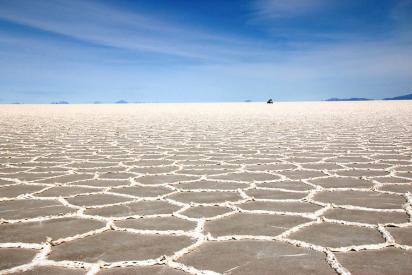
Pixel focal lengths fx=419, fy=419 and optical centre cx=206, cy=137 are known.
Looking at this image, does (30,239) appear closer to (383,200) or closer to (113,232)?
(113,232)

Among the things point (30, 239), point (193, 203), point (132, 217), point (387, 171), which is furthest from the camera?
point (387, 171)

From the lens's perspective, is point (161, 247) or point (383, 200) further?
point (383, 200)

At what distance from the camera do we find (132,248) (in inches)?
83.4

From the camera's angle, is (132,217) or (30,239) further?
(132,217)

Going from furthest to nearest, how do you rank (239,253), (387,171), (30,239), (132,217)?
(387,171) → (132,217) → (30,239) → (239,253)

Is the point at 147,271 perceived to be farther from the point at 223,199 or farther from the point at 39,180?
the point at 39,180

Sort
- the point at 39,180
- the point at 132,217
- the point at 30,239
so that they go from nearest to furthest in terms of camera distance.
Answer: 1. the point at 30,239
2. the point at 132,217
3. the point at 39,180

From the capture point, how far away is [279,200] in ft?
10.0

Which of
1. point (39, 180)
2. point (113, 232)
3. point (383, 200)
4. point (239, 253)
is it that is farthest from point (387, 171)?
point (39, 180)

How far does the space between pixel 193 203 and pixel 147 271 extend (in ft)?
3.83

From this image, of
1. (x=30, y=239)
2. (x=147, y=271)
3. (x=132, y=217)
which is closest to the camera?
(x=147, y=271)

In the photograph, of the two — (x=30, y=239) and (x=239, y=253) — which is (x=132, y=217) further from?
(x=239, y=253)

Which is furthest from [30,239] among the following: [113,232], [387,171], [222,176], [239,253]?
→ [387,171]

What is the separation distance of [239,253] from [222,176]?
6.45 feet
